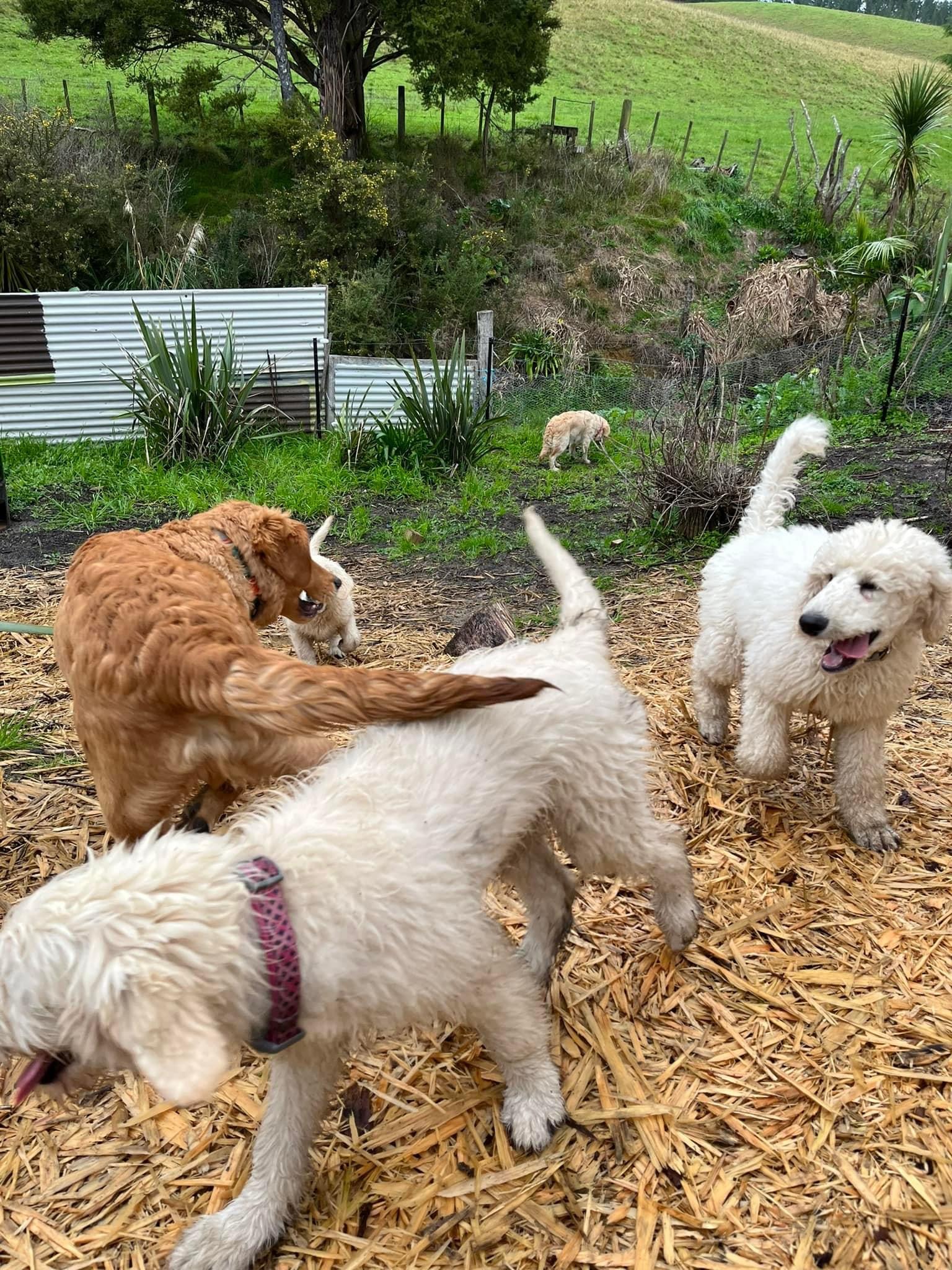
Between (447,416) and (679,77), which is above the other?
(679,77)

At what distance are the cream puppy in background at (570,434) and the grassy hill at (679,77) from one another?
1717 centimetres

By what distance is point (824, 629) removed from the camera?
10.6 ft

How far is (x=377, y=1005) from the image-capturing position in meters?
1.96

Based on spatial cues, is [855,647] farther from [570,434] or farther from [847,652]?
[570,434]

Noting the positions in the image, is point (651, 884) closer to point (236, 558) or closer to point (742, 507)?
point (236, 558)

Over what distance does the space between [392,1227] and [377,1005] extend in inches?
29.6

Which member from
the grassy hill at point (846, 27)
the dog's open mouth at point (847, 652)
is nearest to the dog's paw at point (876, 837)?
the dog's open mouth at point (847, 652)

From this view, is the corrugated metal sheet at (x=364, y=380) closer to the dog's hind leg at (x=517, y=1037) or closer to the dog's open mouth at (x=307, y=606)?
Result: the dog's open mouth at (x=307, y=606)

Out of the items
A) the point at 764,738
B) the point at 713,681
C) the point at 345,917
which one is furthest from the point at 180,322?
the point at 345,917

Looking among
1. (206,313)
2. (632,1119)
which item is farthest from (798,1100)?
(206,313)

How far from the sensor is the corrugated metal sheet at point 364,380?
1015 centimetres

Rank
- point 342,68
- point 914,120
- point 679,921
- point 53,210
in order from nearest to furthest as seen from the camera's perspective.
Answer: point 679,921 < point 53,210 < point 914,120 < point 342,68

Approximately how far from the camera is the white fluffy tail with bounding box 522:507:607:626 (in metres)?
2.97

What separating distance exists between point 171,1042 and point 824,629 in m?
2.64
